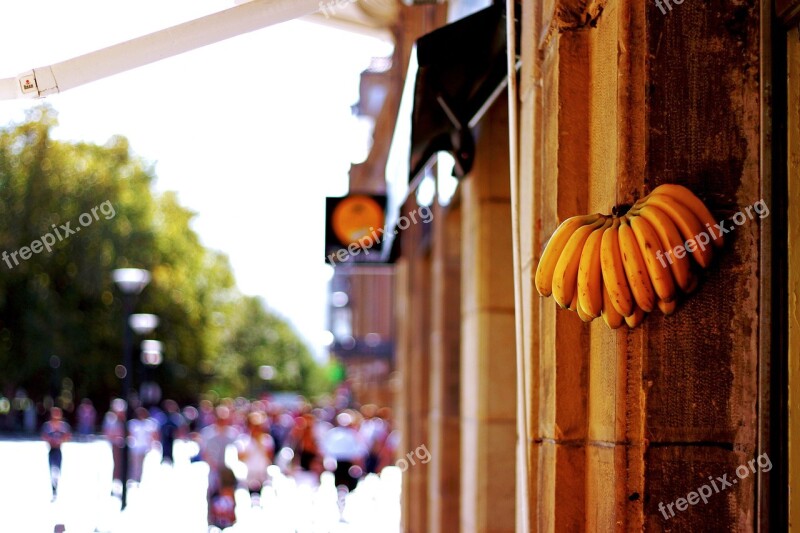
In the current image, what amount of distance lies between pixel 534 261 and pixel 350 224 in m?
8.46

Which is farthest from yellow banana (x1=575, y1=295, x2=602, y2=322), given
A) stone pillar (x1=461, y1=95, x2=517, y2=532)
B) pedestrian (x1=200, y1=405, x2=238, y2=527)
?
pedestrian (x1=200, y1=405, x2=238, y2=527)

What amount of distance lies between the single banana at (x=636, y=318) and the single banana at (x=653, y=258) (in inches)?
5.1

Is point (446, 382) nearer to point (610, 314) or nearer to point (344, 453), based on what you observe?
point (344, 453)

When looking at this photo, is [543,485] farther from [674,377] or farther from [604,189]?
[604,189]

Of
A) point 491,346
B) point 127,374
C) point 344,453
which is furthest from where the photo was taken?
point 127,374

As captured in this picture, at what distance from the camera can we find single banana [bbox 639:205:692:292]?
3.67m

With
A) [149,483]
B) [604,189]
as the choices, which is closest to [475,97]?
[604,189]

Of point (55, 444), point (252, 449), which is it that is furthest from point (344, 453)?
point (55, 444)

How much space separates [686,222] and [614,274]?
29cm

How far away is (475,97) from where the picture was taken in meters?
7.10

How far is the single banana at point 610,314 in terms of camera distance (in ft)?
12.8

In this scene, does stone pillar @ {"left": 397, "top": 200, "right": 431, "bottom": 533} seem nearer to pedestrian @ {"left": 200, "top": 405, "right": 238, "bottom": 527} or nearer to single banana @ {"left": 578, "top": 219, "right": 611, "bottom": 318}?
pedestrian @ {"left": 200, "top": 405, "right": 238, "bottom": 527}

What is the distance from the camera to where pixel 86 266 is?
4422cm

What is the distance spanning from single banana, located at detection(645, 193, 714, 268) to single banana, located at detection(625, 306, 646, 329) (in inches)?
10.0
